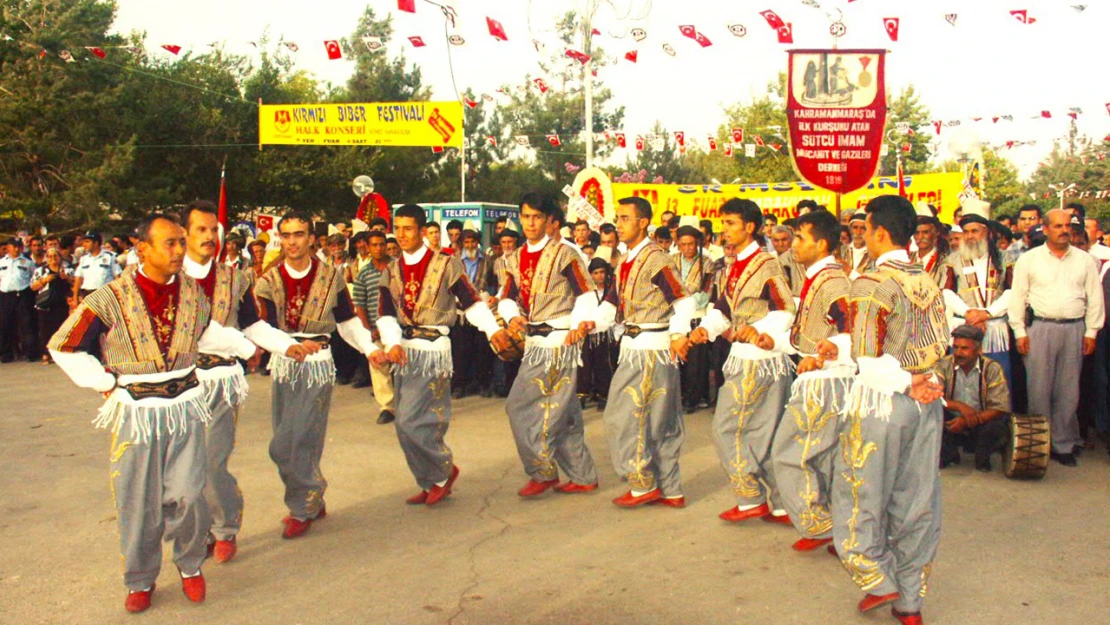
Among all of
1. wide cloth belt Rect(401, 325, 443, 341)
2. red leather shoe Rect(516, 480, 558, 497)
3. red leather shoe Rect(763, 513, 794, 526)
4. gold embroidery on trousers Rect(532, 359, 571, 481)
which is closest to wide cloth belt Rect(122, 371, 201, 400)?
wide cloth belt Rect(401, 325, 443, 341)

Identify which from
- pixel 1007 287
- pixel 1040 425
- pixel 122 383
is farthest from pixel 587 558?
pixel 1007 287

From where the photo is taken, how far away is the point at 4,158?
25.9 m

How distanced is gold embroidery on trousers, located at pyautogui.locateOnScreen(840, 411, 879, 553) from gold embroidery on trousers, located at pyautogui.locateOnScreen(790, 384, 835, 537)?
3.10 ft

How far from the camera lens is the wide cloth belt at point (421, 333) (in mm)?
6367

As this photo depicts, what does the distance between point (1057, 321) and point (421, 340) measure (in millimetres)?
4646

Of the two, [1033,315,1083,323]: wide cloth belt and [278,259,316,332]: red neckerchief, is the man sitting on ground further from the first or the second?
[278,259,316,332]: red neckerchief

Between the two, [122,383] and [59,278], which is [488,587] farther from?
[59,278]

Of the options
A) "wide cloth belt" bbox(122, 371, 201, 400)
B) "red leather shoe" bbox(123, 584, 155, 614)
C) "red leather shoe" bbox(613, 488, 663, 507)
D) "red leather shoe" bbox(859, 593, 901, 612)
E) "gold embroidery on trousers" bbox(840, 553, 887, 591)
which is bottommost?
"red leather shoe" bbox(613, 488, 663, 507)

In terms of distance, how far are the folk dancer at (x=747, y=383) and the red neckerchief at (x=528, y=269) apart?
3.83ft

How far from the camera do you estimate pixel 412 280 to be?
6.41 m

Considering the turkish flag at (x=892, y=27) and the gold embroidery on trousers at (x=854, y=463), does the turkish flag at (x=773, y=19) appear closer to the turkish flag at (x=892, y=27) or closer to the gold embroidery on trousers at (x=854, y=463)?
the turkish flag at (x=892, y=27)

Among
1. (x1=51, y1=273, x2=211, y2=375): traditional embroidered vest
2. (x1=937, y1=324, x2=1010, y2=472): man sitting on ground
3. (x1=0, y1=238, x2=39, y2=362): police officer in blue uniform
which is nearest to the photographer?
(x1=51, y1=273, x2=211, y2=375): traditional embroidered vest

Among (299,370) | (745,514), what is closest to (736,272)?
(745,514)

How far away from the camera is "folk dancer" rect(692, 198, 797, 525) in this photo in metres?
6.02
